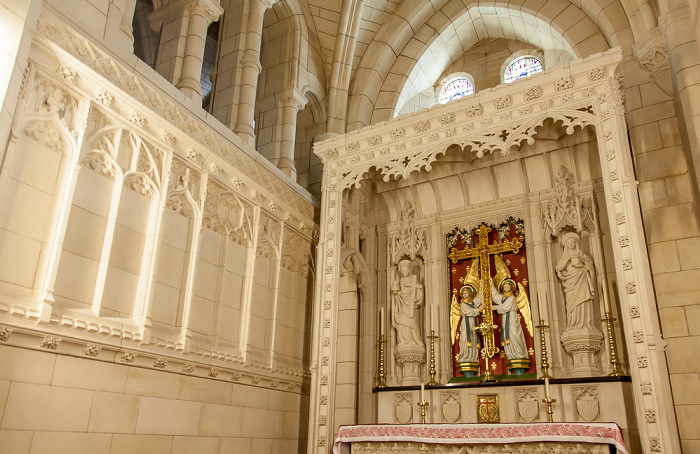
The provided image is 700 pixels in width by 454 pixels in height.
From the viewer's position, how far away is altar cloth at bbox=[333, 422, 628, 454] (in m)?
5.24

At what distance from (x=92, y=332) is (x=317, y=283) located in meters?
3.31

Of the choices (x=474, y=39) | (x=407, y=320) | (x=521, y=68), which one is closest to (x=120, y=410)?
(x=407, y=320)

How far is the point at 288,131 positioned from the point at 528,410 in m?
5.80

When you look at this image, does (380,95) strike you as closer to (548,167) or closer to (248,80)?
(248,80)

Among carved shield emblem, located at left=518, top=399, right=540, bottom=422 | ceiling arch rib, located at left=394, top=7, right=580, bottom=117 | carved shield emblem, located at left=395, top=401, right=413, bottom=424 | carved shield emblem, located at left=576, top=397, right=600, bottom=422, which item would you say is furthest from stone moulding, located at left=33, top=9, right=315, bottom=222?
carved shield emblem, located at left=576, top=397, right=600, bottom=422

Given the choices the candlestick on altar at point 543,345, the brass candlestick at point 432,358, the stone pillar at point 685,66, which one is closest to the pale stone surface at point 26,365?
the brass candlestick at point 432,358

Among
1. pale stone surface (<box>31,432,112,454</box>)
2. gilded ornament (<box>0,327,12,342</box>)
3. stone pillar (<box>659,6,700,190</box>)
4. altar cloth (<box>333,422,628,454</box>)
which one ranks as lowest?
pale stone surface (<box>31,432,112,454</box>)

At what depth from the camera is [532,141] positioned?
7.17 meters

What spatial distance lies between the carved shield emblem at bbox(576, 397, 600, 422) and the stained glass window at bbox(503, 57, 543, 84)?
5890mm

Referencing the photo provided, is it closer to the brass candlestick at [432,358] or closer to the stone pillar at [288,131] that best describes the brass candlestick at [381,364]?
the brass candlestick at [432,358]

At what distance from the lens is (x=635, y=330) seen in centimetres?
586

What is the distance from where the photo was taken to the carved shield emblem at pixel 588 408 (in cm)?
691

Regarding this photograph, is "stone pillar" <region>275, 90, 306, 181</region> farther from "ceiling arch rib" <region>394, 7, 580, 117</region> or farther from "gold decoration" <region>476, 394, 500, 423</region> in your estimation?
"gold decoration" <region>476, 394, 500, 423</region>

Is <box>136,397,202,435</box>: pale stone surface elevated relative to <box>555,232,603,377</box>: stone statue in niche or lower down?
lower down
